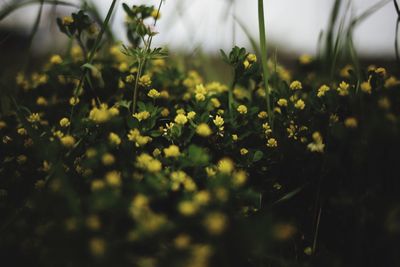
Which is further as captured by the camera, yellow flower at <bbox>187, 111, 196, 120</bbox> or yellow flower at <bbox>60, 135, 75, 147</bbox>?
yellow flower at <bbox>187, 111, 196, 120</bbox>

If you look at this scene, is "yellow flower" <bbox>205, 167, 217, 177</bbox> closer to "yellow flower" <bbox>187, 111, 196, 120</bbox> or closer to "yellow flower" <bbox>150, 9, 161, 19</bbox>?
"yellow flower" <bbox>187, 111, 196, 120</bbox>

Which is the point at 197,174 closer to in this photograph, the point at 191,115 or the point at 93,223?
the point at 191,115

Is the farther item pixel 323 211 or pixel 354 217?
pixel 323 211

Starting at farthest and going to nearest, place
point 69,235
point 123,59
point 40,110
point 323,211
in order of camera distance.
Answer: point 123,59 → point 40,110 → point 323,211 → point 69,235

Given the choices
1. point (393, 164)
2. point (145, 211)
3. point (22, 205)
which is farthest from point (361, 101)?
point (22, 205)

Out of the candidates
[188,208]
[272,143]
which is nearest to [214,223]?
[188,208]

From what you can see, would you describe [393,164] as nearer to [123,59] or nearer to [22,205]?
[22,205]

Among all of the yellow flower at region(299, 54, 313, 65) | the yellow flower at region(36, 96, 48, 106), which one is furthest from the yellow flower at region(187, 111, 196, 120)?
the yellow flower at region(299, 54, 313, 65)

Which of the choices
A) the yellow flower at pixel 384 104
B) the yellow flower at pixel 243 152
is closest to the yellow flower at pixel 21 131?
the yellow flower at pixel 243 152

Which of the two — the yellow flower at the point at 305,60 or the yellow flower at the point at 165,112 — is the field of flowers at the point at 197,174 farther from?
the yellow flower at the point at 305,60
